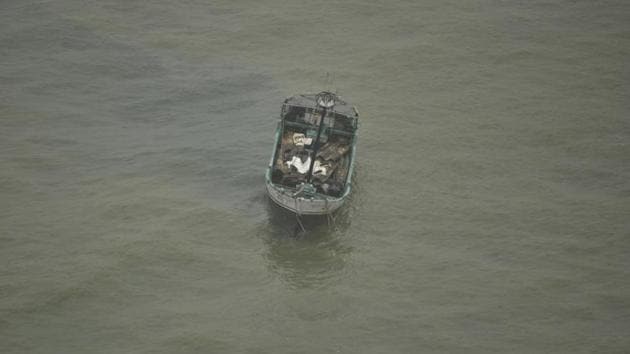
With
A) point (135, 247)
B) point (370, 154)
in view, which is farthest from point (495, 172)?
point (135, 247)

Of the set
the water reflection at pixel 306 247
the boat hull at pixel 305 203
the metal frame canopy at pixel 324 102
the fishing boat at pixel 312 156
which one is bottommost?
the water reflection at pixel 306 247

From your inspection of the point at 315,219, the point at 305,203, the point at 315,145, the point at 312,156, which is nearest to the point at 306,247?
the point at 315,219

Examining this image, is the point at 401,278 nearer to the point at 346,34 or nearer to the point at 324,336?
the point at 324,336

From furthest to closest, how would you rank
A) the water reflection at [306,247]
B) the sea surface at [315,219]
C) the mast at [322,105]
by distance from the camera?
the mast at [322,105]
the water reflection at [306,247]
the sea surface at [315,219]

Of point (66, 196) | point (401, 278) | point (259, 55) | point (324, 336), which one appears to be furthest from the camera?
point (259, 55)

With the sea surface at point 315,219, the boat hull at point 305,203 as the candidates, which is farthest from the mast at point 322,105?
the sea surface at point 315,219

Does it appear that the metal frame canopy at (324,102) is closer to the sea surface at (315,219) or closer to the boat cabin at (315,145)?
the boat cabin at (315,145)

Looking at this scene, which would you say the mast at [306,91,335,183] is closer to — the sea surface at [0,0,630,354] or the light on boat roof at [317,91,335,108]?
the light on boat roof at [317,91,335,108]
